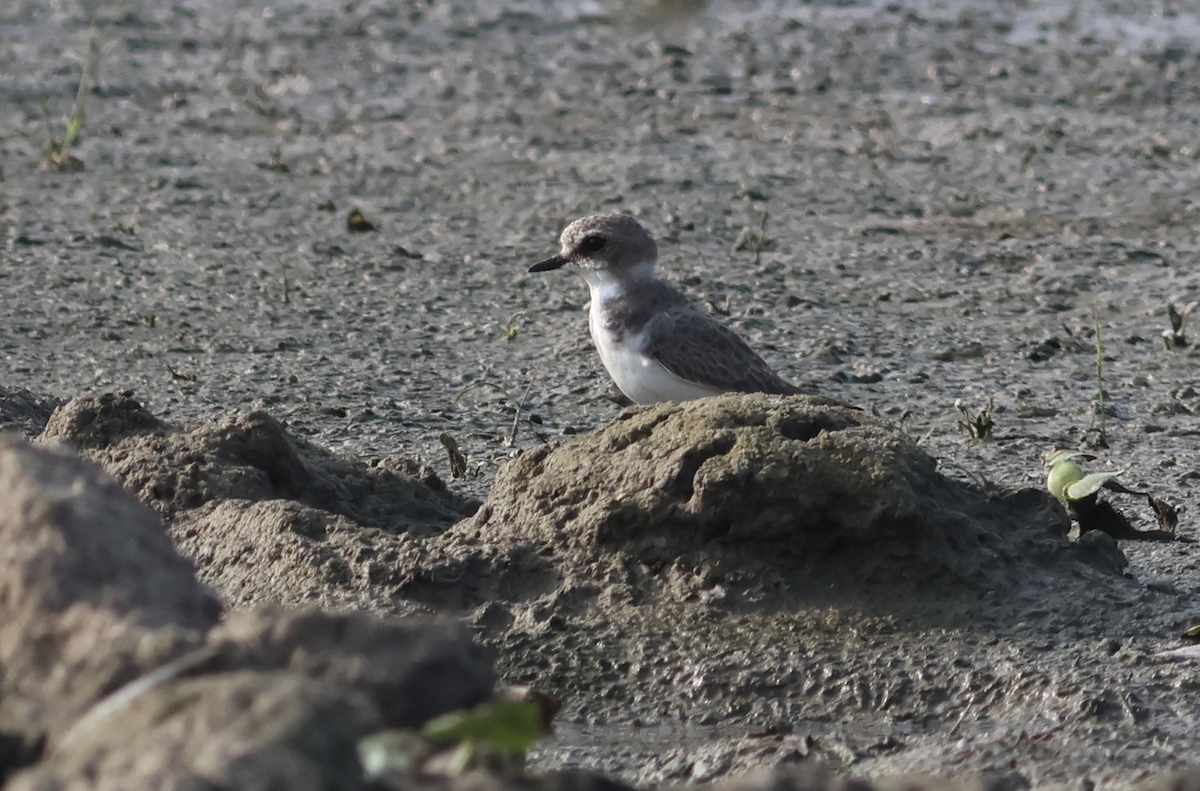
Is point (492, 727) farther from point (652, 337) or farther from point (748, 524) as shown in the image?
point (652, 337)

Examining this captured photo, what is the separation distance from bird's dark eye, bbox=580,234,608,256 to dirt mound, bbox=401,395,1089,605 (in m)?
1.54

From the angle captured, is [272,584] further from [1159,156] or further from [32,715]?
[1159,156]

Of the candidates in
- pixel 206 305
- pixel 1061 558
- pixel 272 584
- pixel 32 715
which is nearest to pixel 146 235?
pixel 206 305

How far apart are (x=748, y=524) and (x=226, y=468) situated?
1.48 m

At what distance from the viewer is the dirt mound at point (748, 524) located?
435 centimetres

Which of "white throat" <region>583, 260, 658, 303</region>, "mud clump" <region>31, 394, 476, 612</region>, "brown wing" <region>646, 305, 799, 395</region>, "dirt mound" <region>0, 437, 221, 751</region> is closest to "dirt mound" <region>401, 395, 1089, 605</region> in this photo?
"mud clump" <region>31, 394, 476, 612</region>

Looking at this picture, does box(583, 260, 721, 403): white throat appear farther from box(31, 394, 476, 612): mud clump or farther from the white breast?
box(31, 394, 476, 612): mud clump

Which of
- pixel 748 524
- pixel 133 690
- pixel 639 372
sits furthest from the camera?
pixel 639 372

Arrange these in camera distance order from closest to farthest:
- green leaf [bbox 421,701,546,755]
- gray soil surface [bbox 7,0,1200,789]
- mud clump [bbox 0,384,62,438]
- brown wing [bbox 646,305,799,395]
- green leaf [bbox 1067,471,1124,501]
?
green leaf [bbox 421,701,546,755], gray soil surface [bbox 7,0,1200,789], green leaf [bbox 1067,471,1124,501], mud clump [bbox 0,384,62,438], brown wing [bbox 646,305,799,395]

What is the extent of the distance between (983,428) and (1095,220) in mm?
3318

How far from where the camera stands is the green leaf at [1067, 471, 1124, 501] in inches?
187

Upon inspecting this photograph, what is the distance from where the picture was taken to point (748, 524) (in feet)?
14.4

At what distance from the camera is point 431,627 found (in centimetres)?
251

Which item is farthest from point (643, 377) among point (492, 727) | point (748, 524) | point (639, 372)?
point (492, 727)
